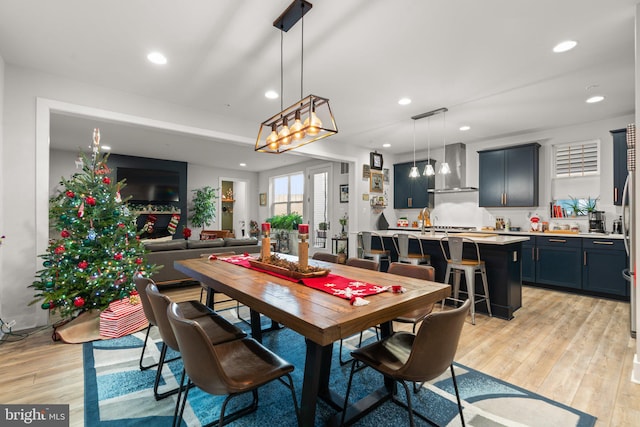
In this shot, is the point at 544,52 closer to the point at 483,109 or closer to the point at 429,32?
the point at 429,32

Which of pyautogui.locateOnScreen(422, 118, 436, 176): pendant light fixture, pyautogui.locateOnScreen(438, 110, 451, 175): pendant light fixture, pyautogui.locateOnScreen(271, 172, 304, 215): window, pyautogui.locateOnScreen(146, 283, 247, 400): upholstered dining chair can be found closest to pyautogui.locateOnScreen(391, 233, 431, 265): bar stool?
pyautogui.locateOnScreen(422, 118, 436, 176): pendant light fixture

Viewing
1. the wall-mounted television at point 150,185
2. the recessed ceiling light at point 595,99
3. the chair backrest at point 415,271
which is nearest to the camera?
the chair backrest at point 415,271

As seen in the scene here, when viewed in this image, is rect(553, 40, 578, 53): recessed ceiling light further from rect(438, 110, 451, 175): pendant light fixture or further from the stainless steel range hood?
the stainless steel range hood

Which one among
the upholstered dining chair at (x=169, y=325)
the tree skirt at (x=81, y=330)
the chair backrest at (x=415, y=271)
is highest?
the chair backrest at (x=415, y=271)

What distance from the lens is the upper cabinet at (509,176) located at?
5156 millimetres

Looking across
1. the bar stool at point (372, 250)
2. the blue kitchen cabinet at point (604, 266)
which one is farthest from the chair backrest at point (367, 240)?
the blue kitchen cabinet at point (604, 266)

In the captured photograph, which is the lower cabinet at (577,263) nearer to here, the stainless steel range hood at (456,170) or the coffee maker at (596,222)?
the coffee maker at (596,222)

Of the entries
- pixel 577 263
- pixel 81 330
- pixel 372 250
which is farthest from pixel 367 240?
pixel 81 330

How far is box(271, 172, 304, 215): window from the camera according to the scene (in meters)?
8.65

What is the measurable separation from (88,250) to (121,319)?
0.77m

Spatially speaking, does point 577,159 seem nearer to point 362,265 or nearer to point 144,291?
point 362,265

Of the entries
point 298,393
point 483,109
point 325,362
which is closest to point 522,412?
point 325,362

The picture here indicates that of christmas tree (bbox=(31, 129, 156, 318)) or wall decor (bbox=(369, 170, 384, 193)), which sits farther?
wall decor (bbox=(369, 170, 384, 193))

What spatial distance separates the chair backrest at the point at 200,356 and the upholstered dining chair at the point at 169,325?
253 millimetres
